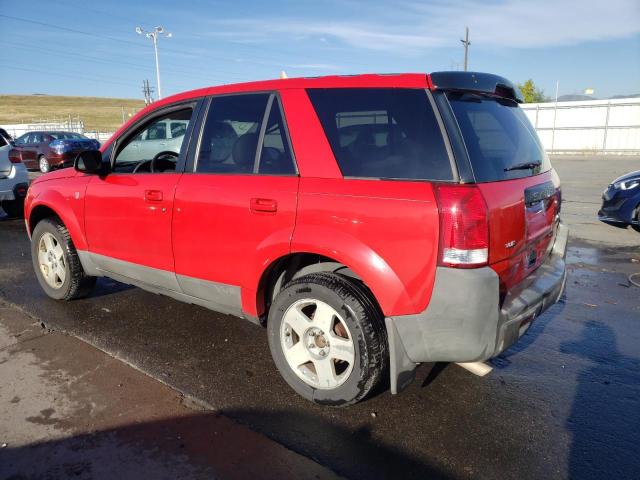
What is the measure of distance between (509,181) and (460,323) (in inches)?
32.8

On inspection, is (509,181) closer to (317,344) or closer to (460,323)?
(460,323)

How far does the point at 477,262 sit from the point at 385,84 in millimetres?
1127

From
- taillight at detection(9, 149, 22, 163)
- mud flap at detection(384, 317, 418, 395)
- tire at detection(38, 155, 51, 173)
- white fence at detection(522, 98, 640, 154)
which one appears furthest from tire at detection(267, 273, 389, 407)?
white fence at detection(522, 98, 640, 154)

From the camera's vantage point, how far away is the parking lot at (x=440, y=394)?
2443mm

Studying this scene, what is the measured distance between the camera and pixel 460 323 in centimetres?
241

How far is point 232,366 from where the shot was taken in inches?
135

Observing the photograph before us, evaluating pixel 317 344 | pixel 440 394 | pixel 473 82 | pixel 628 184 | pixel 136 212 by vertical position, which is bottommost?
pixel 440 394

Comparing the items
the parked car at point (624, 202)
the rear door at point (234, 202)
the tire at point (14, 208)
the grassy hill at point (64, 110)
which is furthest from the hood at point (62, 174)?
the grassy hill at point (64, 110)

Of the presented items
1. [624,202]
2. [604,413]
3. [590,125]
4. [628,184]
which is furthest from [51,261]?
[590,125]

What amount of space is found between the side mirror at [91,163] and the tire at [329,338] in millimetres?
2056

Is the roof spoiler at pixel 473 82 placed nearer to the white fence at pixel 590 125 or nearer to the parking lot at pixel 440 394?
the parking lot at pixel 440 394

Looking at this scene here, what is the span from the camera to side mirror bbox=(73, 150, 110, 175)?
394cm

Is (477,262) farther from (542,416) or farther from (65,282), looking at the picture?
(65,282)

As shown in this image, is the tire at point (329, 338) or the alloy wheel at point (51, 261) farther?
the alloy wheel at point (51, 261)
